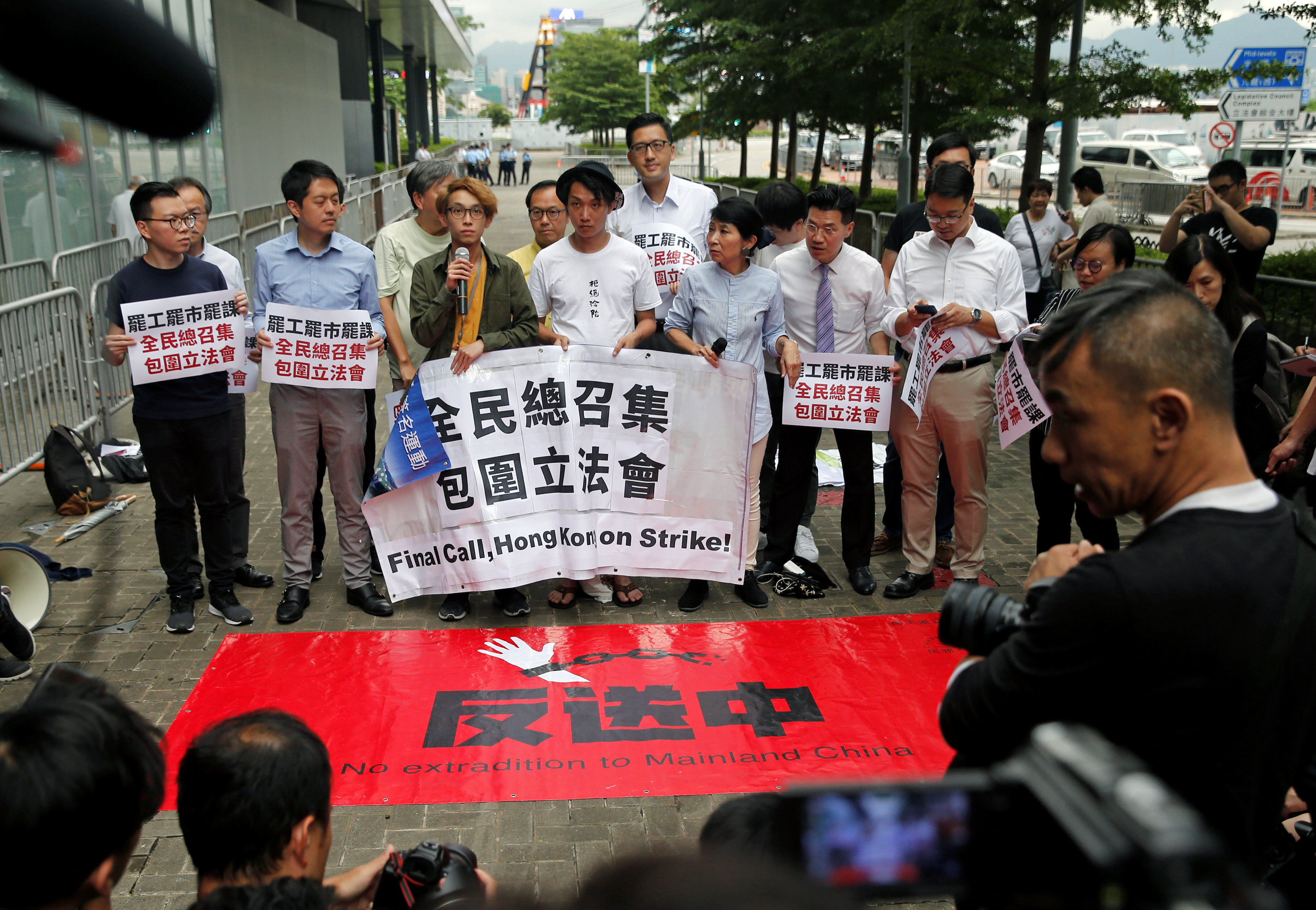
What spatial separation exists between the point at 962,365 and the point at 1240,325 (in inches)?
51.4

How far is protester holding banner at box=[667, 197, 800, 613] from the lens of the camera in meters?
5.15

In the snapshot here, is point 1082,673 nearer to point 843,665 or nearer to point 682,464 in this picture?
point 843,665

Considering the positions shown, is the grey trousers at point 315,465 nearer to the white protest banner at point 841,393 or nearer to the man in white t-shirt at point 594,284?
the man in white t-shirt at point 594,284

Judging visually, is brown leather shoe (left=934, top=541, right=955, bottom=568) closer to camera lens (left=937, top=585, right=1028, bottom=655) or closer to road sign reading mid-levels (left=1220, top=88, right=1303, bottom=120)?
camera lens (left=937, top=585, right=1028, bottom=655)

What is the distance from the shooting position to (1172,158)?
100ft

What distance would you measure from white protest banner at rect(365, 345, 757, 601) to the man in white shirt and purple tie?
38cm

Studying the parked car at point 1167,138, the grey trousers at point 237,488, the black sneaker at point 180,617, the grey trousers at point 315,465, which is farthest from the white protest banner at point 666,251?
the parked car at point 1167,138

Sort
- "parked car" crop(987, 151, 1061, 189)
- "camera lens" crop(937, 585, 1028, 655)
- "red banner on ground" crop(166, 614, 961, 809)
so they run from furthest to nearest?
"parked car" crop(987, 151, 1061, 189), "red banner on ground" crop(166, 614, 961, 809), "camera lens" crop(937, 585, 1028, 655)

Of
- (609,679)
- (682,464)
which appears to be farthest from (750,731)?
(682,464)

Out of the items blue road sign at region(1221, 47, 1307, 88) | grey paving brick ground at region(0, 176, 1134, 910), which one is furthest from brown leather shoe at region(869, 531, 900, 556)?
blue road sign at region(1221, 47, 1307, 88)

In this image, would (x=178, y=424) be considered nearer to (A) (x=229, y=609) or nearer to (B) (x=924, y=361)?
(A) (x=229, y=609)

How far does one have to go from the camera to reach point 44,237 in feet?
35.0

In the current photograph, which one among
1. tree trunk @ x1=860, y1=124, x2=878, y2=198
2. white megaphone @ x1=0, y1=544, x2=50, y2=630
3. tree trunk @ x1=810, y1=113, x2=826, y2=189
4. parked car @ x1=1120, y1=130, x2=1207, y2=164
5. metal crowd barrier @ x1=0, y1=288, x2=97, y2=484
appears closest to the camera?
white megaphone @ x1=0, y1=544, x2=50, y2=630

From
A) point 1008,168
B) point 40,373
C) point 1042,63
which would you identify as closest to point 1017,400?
point 40,373
